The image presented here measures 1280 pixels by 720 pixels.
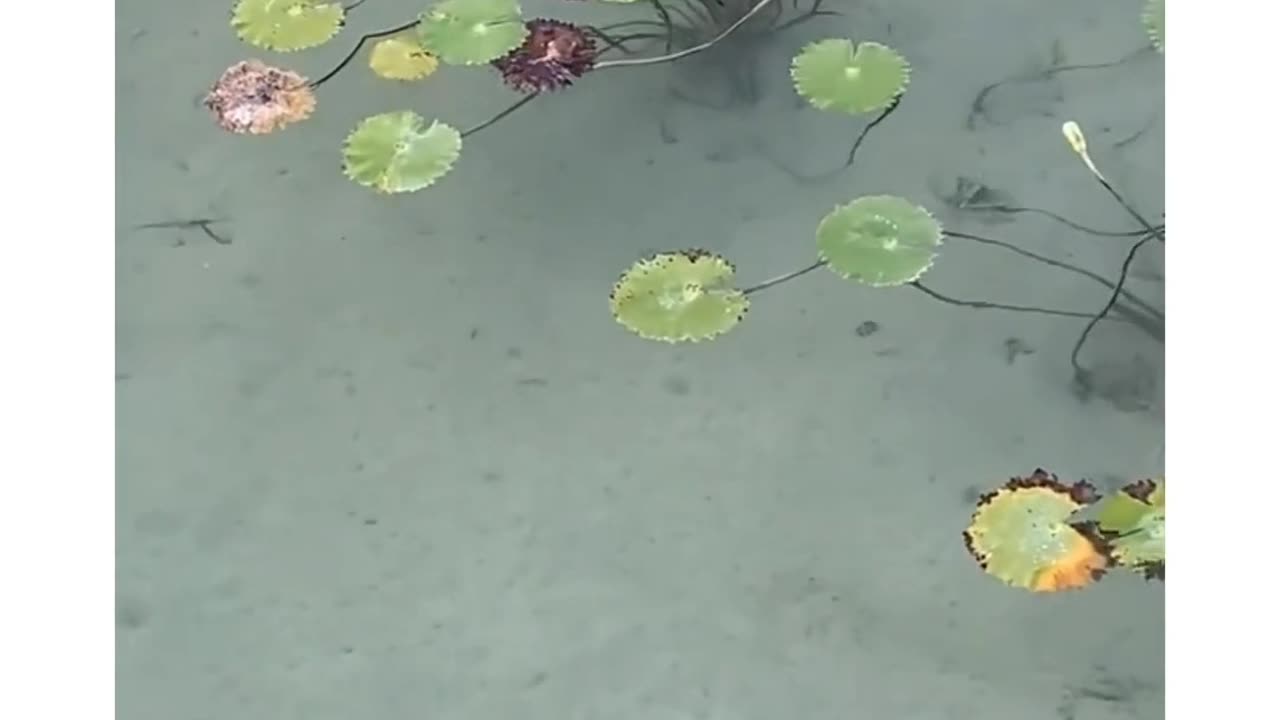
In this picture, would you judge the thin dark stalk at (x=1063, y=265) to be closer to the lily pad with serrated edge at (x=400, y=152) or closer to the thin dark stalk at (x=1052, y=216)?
the thin dark stalk at (x=1052, y=216)

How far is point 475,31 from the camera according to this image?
1116 mm

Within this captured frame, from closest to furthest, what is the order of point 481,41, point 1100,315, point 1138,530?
point 1138,530
point 1100,315
point 481,41

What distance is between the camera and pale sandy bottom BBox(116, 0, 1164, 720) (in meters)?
0.91

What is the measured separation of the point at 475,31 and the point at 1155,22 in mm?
589

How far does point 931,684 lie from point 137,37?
90 centimetres

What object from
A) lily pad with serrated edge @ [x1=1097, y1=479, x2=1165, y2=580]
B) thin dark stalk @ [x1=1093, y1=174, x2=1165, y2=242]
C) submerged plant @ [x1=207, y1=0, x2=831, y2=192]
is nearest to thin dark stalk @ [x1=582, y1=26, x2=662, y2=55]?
submerged plant @ [x1=207, y1=0, x2=831, y2=192]

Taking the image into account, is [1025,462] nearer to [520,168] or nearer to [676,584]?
[676,584]

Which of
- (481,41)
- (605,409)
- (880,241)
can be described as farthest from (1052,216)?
(481,41)

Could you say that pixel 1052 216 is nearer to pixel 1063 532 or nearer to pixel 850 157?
pixel 850 157

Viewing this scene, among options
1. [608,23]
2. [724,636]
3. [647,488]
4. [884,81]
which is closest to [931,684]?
[724,636]

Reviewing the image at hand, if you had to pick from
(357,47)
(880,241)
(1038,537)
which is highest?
(357,47)

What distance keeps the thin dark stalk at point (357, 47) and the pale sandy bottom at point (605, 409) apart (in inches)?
0.5
